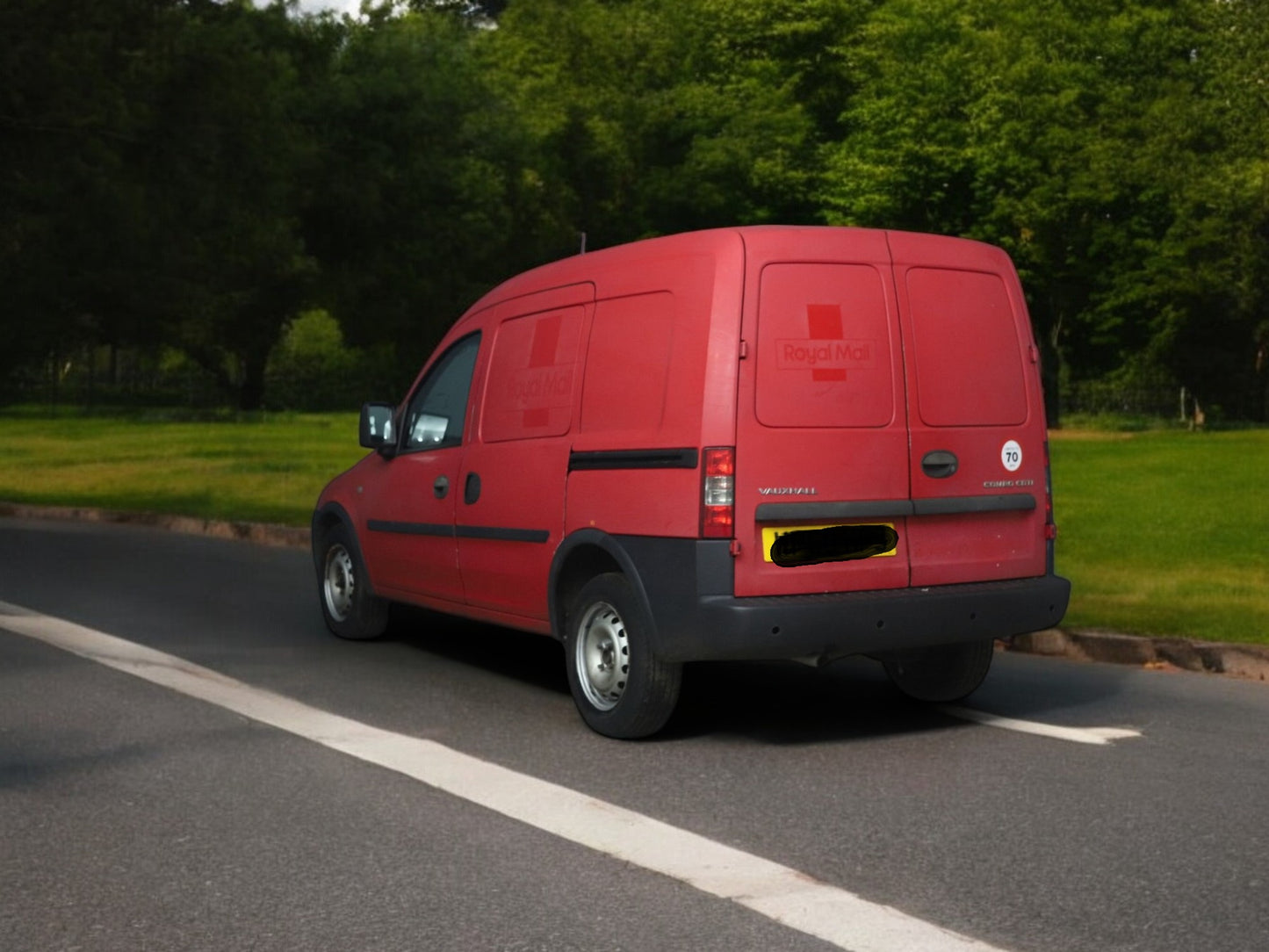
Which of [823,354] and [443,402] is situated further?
[443,402]

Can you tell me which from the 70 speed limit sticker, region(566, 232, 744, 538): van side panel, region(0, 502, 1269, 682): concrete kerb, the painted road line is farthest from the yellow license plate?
region(0, 502, 1269, 682): concrete kerb

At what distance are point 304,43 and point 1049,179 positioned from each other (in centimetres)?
2094

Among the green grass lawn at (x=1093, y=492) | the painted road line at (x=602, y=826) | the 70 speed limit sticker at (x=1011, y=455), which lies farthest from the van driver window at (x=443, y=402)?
the green grass lawn at (x=1093, y=492)

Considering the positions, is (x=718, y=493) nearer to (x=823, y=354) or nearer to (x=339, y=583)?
(x=823, y=354)

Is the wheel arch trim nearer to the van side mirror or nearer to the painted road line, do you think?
the painted road line

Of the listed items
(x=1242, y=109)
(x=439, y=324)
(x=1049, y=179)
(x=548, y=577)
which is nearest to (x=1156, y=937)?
(x=548, y=577)

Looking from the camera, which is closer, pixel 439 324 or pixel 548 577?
pixel 548 577

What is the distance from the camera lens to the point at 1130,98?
5234 centimetres

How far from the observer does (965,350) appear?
7438mm

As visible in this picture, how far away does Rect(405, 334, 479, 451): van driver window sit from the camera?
29.0 ft

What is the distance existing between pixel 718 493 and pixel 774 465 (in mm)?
250

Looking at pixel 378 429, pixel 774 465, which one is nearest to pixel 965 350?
pixel 774 465

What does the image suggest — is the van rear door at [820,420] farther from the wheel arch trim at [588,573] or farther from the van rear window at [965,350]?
the wheel arch trim at [588,573]

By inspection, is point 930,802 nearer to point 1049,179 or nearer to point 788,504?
point 788,504
